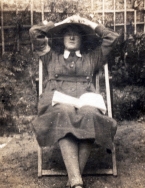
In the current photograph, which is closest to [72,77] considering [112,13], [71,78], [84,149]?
[71,78]

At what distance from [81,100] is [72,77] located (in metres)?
0.38

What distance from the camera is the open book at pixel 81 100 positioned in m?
2.90

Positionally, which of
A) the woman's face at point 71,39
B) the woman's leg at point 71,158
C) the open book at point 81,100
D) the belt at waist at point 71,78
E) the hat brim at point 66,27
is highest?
the hat brim at point 66,27

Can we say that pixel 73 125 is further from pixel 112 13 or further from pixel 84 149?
pixel 112 13

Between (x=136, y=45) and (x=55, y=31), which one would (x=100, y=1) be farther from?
(x=55, y=31)

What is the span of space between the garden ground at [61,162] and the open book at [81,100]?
2.07 feet

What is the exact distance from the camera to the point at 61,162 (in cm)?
326

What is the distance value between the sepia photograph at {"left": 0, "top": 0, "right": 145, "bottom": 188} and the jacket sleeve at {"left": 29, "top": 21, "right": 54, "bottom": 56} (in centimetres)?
1

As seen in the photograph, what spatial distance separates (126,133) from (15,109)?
4.84 ft

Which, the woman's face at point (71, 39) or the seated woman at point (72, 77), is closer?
the seated woman at point (72, 77)

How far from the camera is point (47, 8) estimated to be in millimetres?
4047

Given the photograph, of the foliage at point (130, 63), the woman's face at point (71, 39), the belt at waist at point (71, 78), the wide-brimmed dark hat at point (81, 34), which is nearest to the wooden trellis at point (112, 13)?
the foliage at point (130, 63)

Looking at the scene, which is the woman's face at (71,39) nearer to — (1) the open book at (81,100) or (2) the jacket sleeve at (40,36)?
(2) the jacket sleeve at (40,36)

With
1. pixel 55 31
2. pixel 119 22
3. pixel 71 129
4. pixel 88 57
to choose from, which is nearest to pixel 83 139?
pixel 71 129
